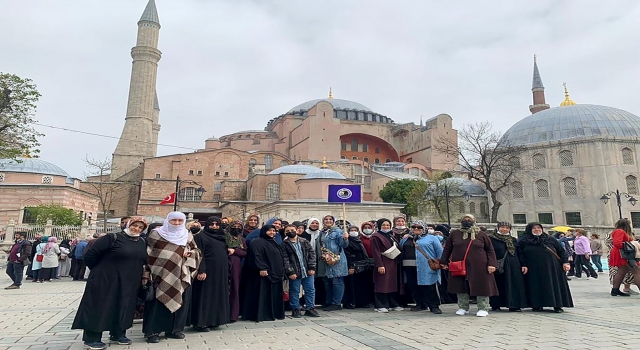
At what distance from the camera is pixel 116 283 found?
12.7 feet

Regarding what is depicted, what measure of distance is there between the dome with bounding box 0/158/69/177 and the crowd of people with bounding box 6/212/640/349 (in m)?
→ 30.5

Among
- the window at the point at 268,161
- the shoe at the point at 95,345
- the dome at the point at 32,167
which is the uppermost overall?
the window at the point at 268,161

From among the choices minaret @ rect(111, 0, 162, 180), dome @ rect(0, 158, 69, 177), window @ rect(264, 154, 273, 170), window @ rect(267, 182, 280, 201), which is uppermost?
minaret @ rect(111, 0, 162, 180)

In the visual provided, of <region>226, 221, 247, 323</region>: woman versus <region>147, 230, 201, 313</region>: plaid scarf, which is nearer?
<region>147, 230, 201, 313</region>: plaid scarf

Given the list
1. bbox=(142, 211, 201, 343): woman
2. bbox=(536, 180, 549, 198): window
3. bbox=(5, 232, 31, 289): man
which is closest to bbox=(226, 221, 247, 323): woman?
bbox=(142, 211, 201, 343): woman

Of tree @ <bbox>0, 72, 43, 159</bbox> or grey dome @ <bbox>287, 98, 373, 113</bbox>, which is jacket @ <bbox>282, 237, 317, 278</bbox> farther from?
grey dome @ <bbox>287, 98, 373, 113</bbox>

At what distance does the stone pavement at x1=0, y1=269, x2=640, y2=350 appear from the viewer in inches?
152

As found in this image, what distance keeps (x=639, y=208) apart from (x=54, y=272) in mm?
34390

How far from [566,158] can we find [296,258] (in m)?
30.7

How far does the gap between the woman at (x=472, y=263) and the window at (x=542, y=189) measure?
92.7ft

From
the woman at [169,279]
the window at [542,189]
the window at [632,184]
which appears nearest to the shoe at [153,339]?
the woman at [169,279]

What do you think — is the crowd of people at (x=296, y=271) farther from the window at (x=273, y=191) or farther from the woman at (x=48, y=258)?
the window at (x=273, y=191)

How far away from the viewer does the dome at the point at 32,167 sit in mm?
29688

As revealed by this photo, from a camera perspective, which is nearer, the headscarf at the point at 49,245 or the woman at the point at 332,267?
the woman at the point at 332,267
